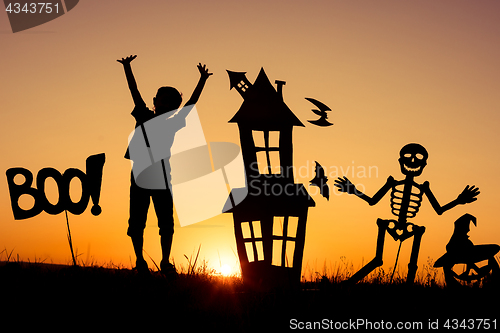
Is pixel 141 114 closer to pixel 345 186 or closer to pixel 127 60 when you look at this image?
pixel 127 60

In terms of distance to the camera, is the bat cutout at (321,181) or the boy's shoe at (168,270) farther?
the bat cutout at (321,181)

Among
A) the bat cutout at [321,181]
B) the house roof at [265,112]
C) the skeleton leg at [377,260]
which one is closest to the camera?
the skeleton leg at [377,260]

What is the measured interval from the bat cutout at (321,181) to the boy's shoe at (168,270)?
261 cm

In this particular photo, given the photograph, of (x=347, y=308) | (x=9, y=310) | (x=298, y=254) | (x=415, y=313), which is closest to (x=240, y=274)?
(x=298, y=254)

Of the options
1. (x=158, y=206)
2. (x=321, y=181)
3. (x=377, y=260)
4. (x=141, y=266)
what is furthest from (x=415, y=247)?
(x=141, y=266)

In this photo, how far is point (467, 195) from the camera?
7.17 meters

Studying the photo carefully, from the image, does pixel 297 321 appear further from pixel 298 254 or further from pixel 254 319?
pixel 298 254

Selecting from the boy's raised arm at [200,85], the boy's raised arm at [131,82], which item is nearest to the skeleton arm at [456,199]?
the boy's raised arm at [200,85]

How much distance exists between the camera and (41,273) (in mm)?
6188

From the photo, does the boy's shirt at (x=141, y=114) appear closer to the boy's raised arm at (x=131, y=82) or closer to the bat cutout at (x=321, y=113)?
the boy's raised arm at (x=131, y=82)

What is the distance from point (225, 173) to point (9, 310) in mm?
3616

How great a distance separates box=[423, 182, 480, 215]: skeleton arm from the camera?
7164mm

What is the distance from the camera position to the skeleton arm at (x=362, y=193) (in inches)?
284

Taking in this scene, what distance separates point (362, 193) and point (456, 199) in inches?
59.6
